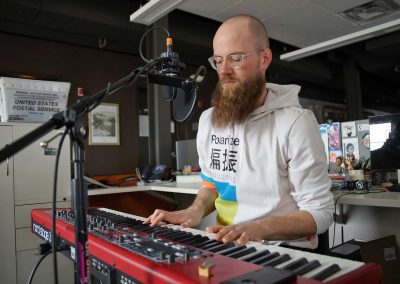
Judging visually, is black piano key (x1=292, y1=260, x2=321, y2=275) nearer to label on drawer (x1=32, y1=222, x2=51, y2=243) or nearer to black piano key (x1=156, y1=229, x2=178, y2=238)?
black piano key (x1=156, y1=229, x2=178, y2=238)

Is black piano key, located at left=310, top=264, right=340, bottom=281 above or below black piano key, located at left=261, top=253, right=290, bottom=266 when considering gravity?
below

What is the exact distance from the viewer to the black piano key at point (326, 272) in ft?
1.88

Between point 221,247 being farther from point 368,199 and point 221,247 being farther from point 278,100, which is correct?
point 368,199

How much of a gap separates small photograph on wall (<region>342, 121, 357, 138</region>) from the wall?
2.83 metres

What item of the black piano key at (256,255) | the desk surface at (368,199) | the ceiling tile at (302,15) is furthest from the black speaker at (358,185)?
the ceiling tile at (302,15)

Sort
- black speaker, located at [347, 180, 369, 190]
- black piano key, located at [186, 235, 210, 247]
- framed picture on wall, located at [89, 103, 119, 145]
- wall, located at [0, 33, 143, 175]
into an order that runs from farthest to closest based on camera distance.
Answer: framed picture on wall, located at [89, 103, 119, 145]
wall, located at [0, 33, 143, 175]
black speaker, located at [347, 180, 369, 190]
black piano key, located at [186, 235, 210, 247]

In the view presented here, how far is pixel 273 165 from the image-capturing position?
3.84ft

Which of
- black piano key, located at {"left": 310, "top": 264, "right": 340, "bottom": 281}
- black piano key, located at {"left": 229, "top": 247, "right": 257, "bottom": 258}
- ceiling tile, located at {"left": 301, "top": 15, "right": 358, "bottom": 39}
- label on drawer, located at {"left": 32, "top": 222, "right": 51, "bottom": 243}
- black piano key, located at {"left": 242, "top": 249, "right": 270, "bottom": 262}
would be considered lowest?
label on drawer, located at {"left": 32, "top": 222, "right": 51, "bottom": 243}

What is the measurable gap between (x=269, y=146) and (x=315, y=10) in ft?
12.3

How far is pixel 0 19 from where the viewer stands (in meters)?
3.59

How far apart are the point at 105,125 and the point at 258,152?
12.5 ft

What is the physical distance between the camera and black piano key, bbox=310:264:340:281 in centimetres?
57

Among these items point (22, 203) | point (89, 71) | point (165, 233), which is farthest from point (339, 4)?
point (165, 233)

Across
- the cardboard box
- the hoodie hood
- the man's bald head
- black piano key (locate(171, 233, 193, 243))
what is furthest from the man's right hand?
the cardboard box
